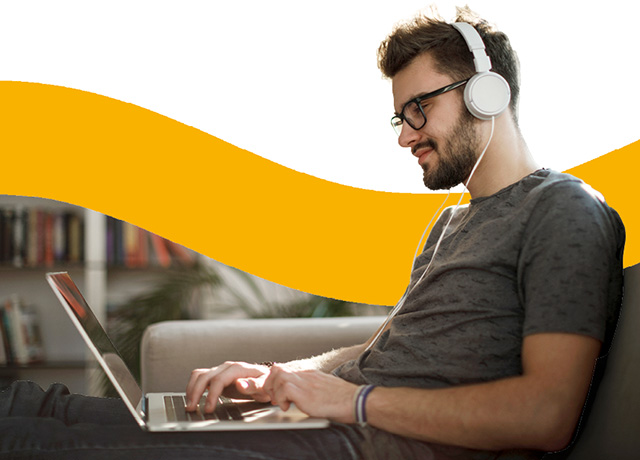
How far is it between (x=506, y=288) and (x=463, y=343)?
0.39 ft

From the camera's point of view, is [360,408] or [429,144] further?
[429,144]

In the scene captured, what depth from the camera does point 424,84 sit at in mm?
1358

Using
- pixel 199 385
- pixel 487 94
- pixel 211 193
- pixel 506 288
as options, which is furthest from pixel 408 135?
pixel 211 193

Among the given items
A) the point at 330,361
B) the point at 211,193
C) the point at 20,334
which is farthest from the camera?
the point at 20,334

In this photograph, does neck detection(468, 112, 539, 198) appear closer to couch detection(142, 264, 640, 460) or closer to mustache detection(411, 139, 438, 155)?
mustache detection(411, 139, 438, 155)

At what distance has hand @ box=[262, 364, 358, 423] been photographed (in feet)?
3.43

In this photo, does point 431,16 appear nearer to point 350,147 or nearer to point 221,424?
point 221,424

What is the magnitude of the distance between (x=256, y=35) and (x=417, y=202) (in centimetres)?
103

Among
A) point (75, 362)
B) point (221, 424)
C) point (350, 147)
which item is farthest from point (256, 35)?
point (221, 424)


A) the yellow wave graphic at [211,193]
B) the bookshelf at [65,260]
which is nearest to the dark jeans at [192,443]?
the yellow wave graphic at [211,193]

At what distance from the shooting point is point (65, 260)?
3.38m

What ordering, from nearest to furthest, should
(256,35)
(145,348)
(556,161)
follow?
1. (145,348)
2. (556,161)
3. (256,35)

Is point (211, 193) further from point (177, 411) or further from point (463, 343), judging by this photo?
point (463, 343)

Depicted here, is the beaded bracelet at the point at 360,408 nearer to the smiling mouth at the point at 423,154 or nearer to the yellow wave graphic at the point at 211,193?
the smiling mouth at the point at 423,154
